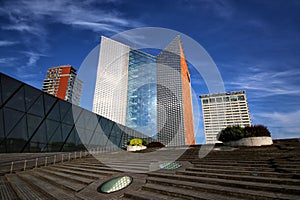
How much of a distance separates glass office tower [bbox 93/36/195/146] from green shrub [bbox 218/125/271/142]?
7675cm

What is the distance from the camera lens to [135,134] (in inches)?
1542

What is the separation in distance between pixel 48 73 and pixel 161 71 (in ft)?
318

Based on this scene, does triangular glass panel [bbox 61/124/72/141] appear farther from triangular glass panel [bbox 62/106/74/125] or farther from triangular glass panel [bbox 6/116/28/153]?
triangular glass panel [bbox 6/116/28/153]

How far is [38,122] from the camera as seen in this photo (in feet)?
48.4

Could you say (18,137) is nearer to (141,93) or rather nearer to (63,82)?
(141,93)

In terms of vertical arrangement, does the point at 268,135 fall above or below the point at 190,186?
above

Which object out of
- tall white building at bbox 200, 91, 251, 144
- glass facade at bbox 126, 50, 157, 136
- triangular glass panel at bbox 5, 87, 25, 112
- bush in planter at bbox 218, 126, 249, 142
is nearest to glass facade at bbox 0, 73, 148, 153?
triangular glass panel at bbox 5, 87, 25, 112

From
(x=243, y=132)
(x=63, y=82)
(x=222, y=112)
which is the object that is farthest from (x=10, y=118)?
(x=222, y=112)

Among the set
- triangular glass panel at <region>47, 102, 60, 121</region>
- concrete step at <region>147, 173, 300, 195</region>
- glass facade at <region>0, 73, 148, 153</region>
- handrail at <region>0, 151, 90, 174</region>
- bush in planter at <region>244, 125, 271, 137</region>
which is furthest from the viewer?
triangular glass panel at <region>47, 102, 60, 121</region>

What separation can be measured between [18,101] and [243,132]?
21726 millimetres

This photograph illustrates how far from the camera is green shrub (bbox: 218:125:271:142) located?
1338 centimetres

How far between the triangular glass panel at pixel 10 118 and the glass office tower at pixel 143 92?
3120 inches

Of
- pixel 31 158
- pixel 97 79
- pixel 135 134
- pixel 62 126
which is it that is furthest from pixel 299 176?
pixel 97 79

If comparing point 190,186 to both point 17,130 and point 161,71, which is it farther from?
point 161,71
